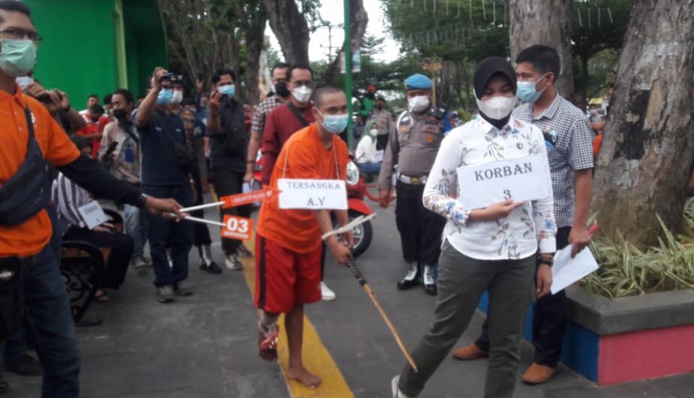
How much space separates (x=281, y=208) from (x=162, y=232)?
2.44 meters

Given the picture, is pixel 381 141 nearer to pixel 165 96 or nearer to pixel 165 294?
pixel 165 96

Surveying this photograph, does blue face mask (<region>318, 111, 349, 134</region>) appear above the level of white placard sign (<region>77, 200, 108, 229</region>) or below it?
above

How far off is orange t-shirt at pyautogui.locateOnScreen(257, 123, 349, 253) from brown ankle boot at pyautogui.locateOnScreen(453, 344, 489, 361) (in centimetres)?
128

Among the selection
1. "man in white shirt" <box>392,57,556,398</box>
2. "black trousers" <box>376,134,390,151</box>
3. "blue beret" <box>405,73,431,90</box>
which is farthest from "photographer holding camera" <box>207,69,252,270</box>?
"black trousers" <box>376,134,390,151</box>

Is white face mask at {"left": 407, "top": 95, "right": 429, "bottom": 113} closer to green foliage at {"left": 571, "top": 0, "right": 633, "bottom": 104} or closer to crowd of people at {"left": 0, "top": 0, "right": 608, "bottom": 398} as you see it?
crowd of people at {"left": 0, "top": 0, "right": 608, "bottom": 398}

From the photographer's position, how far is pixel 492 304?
3482mm

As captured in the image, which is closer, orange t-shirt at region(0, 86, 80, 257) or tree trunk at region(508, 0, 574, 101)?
orange t-shirt at region(0, 86, 80, 257)

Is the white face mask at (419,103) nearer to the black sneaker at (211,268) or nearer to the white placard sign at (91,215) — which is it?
the black sneaker at (211,268)

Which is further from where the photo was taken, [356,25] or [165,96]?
[356,25]

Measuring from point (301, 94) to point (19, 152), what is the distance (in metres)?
2.88

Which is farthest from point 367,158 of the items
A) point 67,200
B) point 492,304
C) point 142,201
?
point 492,304

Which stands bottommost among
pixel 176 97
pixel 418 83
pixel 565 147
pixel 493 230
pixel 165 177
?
pixel 165 177

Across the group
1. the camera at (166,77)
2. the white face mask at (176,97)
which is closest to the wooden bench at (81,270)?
the camera at (166,77)

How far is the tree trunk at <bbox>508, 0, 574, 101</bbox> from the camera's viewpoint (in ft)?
18.1
